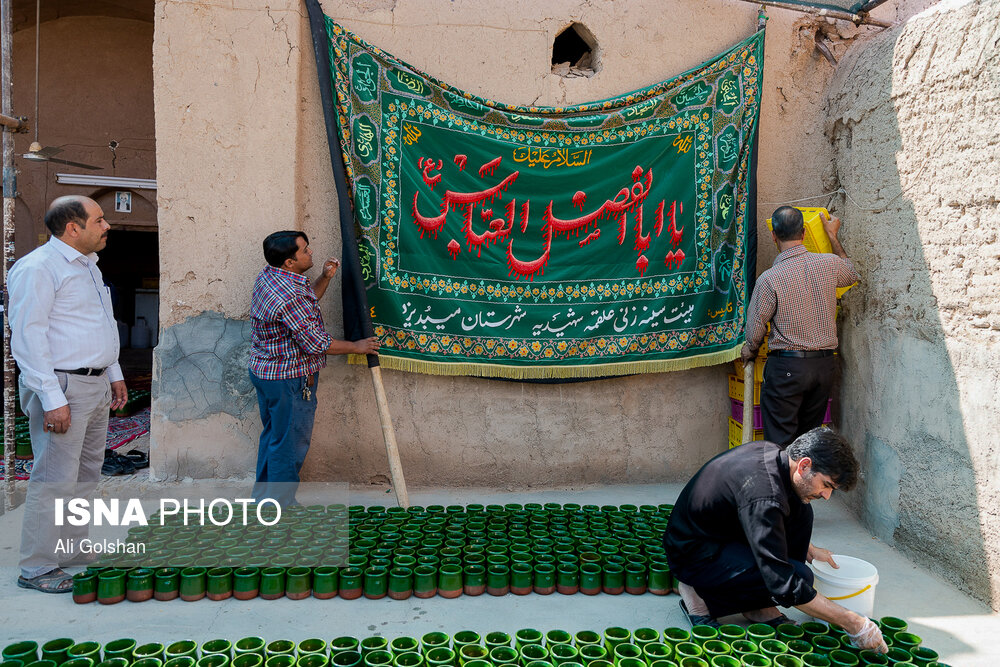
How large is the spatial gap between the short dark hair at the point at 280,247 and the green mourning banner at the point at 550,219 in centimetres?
41

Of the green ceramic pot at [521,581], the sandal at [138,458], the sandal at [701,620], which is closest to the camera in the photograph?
the sandal at [701,620]

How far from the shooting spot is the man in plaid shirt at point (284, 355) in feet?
12.2

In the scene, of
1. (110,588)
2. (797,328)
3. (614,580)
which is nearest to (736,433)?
(797,328)

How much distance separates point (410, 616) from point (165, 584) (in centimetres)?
96

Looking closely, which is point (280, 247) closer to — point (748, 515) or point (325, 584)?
point (325, 584)

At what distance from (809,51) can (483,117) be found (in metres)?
2.15

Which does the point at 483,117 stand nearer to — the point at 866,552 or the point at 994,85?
the point at 994,85

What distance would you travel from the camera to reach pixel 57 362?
3020 mm

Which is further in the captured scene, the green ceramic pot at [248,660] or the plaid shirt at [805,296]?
the plaid shirt at [805,296]

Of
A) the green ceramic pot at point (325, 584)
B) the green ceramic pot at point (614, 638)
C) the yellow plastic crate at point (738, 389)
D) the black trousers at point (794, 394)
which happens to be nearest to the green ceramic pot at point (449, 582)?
the green ceramic pot at point (325, 584)

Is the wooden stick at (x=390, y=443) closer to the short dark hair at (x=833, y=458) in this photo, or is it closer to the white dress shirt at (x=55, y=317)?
the white dress shirt at (x=55, y=317)

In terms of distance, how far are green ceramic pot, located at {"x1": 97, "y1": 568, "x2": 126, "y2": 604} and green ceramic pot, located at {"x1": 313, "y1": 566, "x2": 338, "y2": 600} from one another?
726 mm

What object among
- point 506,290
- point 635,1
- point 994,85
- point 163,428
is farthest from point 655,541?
point 635,1

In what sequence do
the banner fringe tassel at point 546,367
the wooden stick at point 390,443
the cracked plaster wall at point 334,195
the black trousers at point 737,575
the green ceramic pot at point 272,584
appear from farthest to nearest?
the banner fringe tassel at point 546,367
the cracked plaster wall at point 334,195
the wooden stick at point 390,443
the green ceramic pot at point 272,584
the black trousers at point 737,575
